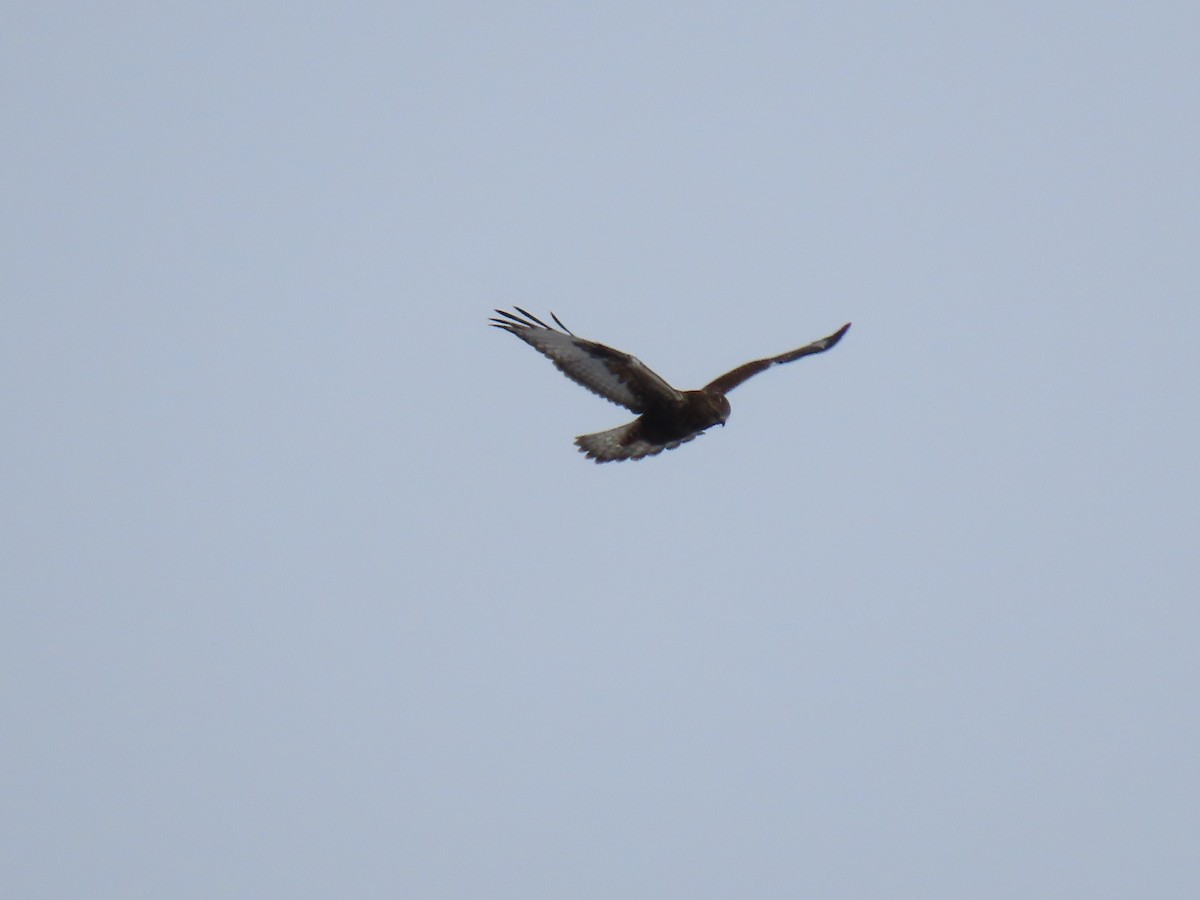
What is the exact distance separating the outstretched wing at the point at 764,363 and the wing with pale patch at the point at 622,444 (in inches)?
35.5

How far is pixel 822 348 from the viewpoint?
14.0 metres

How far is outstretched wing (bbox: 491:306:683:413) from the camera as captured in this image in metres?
12.1

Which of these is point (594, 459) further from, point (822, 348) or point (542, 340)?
point (822, 348)

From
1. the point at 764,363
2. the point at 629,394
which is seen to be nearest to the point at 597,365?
the point at 629,394

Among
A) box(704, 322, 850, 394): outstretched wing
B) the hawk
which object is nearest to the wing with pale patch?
the hawk

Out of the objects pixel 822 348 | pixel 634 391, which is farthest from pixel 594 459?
pixel 822 348

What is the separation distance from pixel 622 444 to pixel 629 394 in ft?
2.65

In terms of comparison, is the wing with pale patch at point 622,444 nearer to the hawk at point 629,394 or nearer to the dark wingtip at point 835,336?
the hawk at point 629,394

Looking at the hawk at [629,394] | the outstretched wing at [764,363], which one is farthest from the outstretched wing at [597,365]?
the outstretched wing at [764,363]

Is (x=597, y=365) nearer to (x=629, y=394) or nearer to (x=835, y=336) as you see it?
(x=629, y=394)

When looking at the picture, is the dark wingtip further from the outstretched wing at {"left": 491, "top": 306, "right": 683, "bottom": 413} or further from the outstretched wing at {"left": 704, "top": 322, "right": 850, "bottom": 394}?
the outstretched wing at {"left": 491, "top": 306, "right": 683, "bottom": 413}

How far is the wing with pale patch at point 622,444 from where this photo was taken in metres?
13.1

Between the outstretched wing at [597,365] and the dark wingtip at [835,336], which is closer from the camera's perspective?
the outstretched wing at [597,365]

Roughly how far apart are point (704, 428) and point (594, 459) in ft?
3.68
